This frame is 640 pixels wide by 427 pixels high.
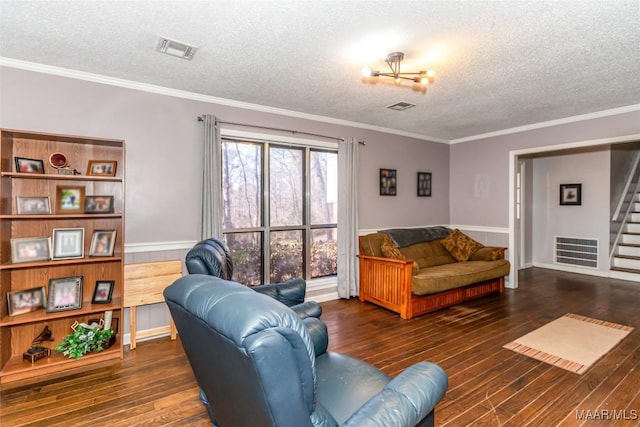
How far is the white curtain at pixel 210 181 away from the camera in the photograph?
3465mm

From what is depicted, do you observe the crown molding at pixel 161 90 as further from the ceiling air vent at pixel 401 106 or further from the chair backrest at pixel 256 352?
the chair backrest at pixel 256 352

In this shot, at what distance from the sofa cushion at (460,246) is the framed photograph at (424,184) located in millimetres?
874

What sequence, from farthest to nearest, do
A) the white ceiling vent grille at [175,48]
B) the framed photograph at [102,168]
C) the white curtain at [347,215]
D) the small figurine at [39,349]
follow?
the white curtain at [347,215], the framed photograph at [102,168], the small figurine at [39,349], the white ceiling vent grille at [175,48]

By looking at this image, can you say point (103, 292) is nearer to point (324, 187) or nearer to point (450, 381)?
point (324, 187)

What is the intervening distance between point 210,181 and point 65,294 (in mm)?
1633

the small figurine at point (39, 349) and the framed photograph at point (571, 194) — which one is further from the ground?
the framed photograph at point (571, 194)

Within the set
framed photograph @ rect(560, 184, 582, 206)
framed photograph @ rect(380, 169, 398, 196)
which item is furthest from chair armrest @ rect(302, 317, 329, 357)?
framed photograph @ rect(560, 184, 582, 206)

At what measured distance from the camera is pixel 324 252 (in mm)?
4727

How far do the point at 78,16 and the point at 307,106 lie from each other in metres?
Result: 2.36

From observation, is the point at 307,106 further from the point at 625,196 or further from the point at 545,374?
the point at 625,196

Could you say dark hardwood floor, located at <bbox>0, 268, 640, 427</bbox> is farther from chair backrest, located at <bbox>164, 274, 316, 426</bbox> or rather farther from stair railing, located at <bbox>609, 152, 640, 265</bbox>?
stair railing, located at <bbox>609, 152, 640, 265</bbox>

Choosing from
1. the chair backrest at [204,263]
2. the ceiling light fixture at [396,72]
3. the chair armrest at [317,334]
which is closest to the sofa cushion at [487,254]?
the ceiling light fixture at [396,72]

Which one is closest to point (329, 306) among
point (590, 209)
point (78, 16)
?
point (78, 16)

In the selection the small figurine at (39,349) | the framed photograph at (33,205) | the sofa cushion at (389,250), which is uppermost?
the framed photograph at (33,205)
